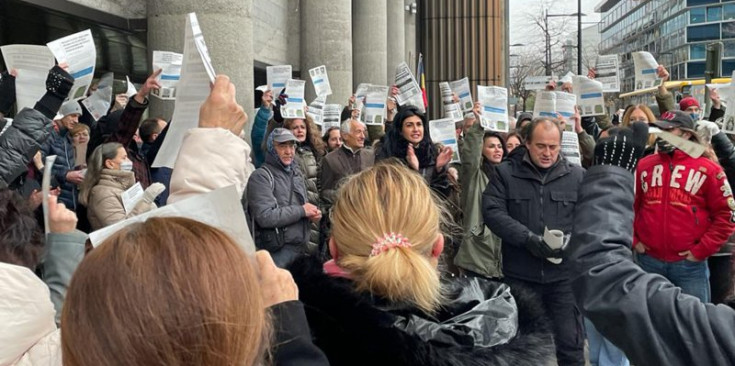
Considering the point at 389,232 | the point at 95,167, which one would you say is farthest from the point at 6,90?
the point at 389,232

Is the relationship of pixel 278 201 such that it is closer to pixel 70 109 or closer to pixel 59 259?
pixel 70 109

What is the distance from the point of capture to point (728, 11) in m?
105

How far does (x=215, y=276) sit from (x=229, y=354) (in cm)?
13

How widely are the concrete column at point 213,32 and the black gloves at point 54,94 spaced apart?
15.9 feet

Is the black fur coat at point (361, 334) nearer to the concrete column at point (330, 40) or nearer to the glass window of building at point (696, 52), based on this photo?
the concrete column at point (330, 40)

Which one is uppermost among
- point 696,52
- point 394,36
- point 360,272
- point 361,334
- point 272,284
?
point 696,52

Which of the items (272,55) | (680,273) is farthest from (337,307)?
(272,55)

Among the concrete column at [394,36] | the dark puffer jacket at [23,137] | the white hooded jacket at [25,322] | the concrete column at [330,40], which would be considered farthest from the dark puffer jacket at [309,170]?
the concrete column at [394,36]

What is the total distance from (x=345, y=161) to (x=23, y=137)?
5.23 m

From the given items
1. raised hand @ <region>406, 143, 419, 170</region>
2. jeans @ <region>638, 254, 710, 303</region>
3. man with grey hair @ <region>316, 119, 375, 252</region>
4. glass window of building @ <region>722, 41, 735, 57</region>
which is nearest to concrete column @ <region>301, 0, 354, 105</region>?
man with grey hair @ <region>316, 119, 375, 252</region>

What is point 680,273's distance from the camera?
670 cm

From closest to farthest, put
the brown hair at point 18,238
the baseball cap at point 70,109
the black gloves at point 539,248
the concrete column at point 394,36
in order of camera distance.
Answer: the brown hair at point 18,238 < the black gloves at point 539,248 < the baseball cap at point 70,109 < the concrete column at point 394,36

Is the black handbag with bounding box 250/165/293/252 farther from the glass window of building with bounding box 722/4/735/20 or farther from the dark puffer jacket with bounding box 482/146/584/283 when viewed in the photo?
the glass window of building with bounding box 722/4/735/20

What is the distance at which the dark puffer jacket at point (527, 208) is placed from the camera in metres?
6.29
